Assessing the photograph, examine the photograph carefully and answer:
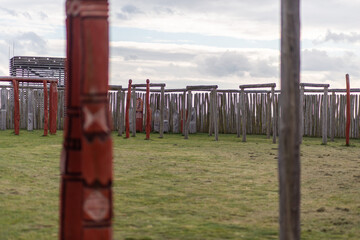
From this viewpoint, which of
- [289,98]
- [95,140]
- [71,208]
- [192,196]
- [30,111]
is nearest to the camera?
[95,140]

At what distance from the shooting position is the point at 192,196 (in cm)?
627

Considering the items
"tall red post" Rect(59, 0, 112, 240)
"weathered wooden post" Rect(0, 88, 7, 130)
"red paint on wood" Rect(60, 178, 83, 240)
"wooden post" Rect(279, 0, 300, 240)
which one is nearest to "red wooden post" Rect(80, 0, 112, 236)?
"tall red post" Rect(59, 0, 112, 240)

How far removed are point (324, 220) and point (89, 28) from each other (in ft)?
11.7

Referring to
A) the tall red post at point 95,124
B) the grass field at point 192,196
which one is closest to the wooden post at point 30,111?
the grass field at point 192,196

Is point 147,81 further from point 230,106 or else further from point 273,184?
point 273,184

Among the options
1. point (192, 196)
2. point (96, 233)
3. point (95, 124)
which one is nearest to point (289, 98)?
point (95, 124)

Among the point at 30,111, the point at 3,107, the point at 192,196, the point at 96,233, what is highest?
the point at 3,107

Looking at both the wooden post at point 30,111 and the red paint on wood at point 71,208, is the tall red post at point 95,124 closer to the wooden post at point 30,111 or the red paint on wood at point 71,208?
the red paint on wood at point 71,208

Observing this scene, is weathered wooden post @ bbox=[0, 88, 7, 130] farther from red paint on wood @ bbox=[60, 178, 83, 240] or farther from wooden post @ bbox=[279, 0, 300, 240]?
red paint on wood @ bbox=[60, 178, 83, 240]

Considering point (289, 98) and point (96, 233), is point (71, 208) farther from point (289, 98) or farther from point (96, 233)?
point (289, 98)

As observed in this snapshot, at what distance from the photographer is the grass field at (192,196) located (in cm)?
466

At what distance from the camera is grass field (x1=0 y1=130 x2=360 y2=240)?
15.3 ft

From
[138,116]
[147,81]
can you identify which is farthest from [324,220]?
[138,116]

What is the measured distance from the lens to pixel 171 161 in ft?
31.2
